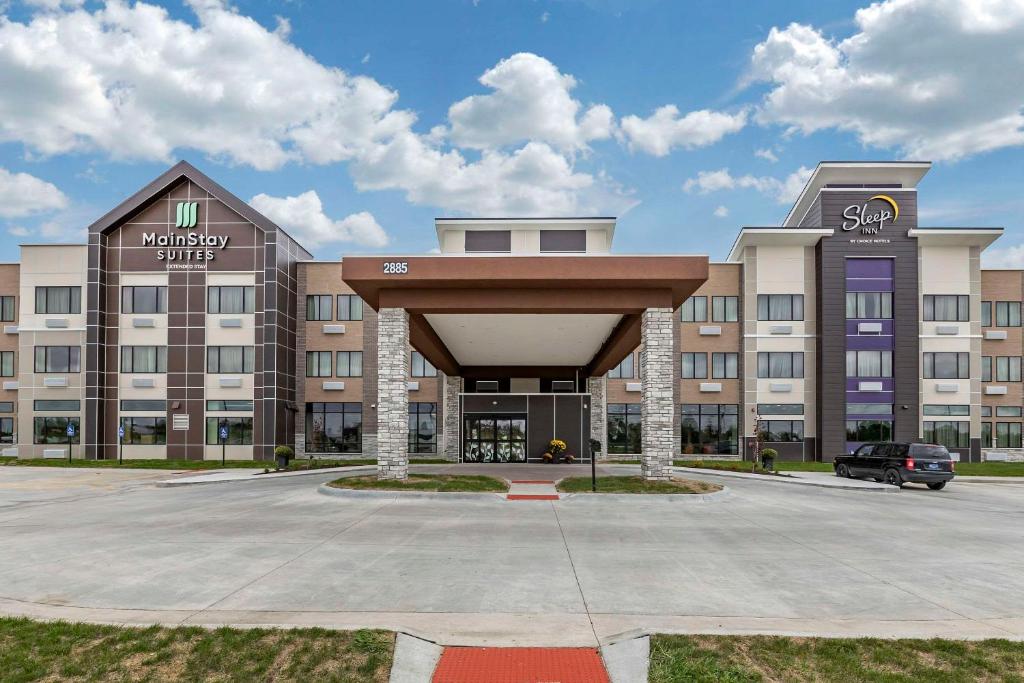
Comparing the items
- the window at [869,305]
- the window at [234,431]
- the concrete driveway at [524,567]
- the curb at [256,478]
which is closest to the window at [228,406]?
the window at [234,431]

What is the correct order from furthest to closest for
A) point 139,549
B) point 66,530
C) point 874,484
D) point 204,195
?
point 204,195, point 874,484, point 66,530, point 139,549

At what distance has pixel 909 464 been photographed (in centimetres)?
2366

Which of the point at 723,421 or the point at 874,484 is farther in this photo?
the point at 723,421

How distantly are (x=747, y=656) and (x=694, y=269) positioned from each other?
14780 millimetres

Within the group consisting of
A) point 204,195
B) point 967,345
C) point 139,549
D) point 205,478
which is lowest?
point 205,478

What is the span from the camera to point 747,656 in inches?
242

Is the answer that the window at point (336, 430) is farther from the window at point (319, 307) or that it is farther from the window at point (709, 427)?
the window at point (709, 427)

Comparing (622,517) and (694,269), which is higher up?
(694,269)

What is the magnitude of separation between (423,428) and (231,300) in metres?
14.9

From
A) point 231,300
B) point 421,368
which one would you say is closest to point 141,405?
point 231,300

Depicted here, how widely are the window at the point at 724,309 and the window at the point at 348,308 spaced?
23995mm

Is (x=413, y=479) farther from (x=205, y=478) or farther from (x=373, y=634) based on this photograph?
(x=373, y=634)

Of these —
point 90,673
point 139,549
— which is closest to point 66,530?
point 139,549

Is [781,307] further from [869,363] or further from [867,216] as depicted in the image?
[867,216]
